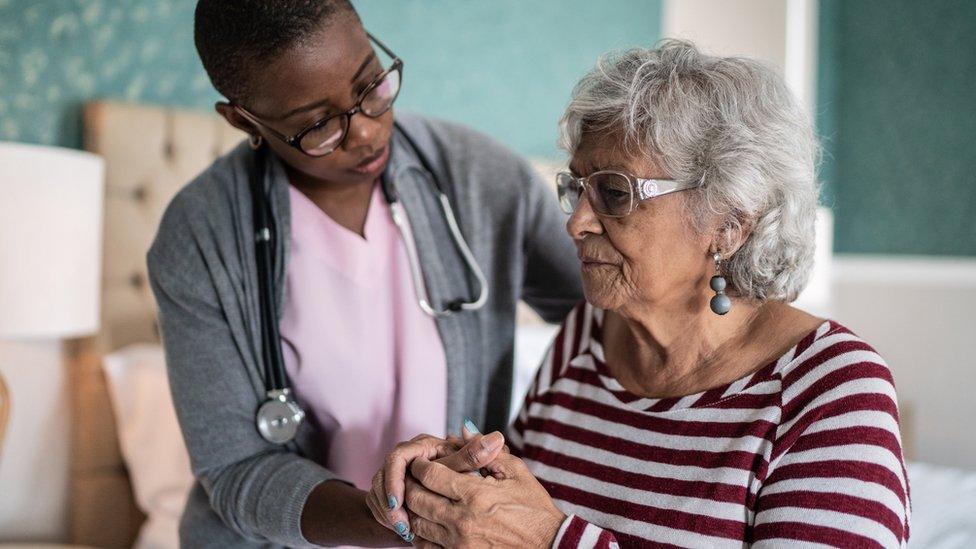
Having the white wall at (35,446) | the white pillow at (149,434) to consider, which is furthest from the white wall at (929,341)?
the white wall at (35,446)

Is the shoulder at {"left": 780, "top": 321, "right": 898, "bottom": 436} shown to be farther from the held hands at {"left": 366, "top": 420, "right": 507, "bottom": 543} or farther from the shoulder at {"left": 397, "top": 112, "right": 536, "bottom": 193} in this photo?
the shoulder at {"left": 397, "top": 112, "right": 536, "bottom": 193}

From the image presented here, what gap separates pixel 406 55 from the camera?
320 centimetres

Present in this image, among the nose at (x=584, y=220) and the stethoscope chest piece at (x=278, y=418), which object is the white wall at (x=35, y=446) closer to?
the stethoscope chest piece at (x=278, y=418)

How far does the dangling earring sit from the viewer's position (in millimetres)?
1228

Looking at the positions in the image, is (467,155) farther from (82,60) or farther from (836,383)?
(82,60)

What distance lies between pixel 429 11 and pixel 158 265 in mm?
2042

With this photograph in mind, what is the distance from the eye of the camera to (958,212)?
14.6 feet

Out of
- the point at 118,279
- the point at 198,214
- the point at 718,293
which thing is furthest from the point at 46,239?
the point at 718,293

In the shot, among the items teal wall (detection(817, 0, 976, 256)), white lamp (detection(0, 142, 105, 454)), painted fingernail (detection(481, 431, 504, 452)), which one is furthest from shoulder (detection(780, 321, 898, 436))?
teal wall (detection(817, 0, 976, 256))

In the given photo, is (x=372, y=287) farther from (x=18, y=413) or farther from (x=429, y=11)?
(x=429, y=11)

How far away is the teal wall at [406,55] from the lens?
2348 mm

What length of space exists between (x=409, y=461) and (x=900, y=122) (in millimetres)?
4263

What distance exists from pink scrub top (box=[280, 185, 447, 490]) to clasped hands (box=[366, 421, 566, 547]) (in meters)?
0.25

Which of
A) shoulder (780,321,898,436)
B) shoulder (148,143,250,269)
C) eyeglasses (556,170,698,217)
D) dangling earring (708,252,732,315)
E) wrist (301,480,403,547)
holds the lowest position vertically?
wrist (301,480,403,547)
